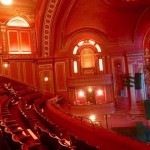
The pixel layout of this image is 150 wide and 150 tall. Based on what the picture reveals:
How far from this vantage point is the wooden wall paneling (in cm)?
917

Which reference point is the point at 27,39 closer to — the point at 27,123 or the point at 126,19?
the point at 126,19

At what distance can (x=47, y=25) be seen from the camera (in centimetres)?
870

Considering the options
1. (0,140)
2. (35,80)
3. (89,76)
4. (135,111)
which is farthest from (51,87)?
(0,140)

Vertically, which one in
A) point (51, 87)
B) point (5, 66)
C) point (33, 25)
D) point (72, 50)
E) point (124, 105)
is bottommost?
point (124, 105)

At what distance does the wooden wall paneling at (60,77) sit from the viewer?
917 centimetres

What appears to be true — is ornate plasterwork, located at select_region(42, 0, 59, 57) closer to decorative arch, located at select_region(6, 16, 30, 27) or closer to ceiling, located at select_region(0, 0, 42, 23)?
ceiling, located at select_region(0, 0, 42, 23)

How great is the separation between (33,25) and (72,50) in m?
1.64

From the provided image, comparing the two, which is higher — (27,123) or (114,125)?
(27,123)

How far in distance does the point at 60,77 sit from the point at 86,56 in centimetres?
128

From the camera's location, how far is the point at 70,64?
9461mm

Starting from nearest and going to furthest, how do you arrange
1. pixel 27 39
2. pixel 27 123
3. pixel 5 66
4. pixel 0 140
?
pixel 0 140
pixel 27 123
pixel 5 66
pixel 27 39

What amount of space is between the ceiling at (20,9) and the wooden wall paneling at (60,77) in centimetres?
183

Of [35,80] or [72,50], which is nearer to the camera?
[35,80]

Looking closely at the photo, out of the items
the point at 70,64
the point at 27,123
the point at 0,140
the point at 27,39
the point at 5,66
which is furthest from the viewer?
the point at 70,64
